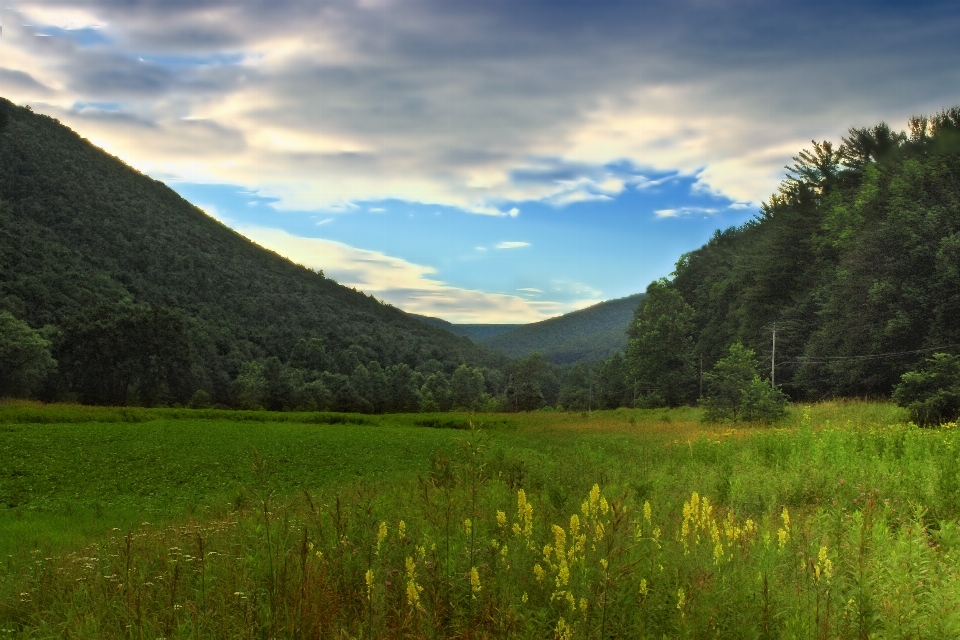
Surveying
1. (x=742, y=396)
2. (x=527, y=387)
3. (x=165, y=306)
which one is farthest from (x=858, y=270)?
(x=165, y=306)

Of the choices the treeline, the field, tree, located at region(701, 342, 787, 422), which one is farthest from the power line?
the treeline

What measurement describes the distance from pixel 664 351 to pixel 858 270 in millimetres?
23544

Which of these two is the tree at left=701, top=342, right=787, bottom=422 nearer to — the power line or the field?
the power line

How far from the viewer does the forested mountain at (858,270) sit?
35.6m

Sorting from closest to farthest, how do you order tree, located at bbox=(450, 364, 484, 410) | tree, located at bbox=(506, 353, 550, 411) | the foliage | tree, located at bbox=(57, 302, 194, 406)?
the foliage < tree, located at bbox=(57, 302, 194, 406) < tree, located at bbox=(450, 364, 484, 410) < tree, located at bbox=(506, 353, 550, 411)

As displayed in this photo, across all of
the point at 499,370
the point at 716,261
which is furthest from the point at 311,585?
the point at 499,370

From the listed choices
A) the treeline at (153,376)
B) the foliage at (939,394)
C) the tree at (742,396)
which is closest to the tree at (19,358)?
the treeline at (153,376)

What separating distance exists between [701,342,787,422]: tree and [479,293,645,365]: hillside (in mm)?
99708

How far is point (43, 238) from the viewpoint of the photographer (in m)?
75.2

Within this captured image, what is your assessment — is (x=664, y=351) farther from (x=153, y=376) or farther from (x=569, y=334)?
(x=569, y=334)

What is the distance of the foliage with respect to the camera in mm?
19781

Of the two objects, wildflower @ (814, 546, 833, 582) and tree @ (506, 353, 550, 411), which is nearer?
wildflower @ (814, 546, 833, 582)

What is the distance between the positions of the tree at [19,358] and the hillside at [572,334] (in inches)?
4001

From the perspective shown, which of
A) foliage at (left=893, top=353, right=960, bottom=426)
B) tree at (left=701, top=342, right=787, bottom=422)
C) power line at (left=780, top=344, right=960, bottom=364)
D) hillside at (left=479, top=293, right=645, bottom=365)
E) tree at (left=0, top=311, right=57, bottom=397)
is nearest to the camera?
foliage at (left=893, top=353, right=960, bottom=426)
